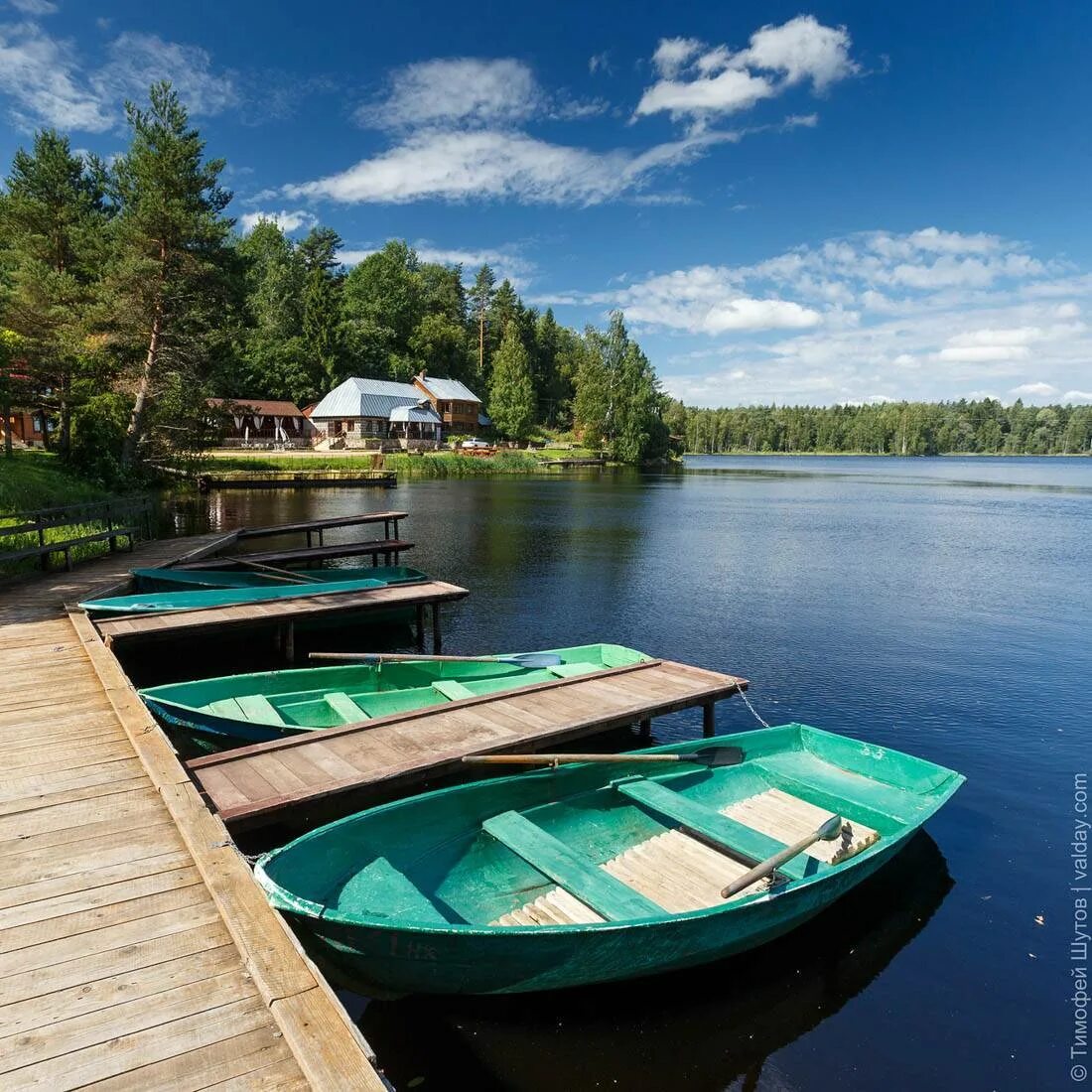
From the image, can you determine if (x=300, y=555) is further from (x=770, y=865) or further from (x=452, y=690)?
(x=770, y=865)

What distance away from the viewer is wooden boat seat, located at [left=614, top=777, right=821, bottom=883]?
6.12 metres

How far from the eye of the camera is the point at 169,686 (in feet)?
31.3

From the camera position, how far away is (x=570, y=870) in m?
5.50

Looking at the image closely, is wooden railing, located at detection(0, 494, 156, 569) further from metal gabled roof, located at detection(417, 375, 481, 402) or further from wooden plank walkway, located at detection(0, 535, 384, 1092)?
metal gabled roof, located at detection(417, 375, 481, 402)

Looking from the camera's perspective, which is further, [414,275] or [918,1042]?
[414,275]

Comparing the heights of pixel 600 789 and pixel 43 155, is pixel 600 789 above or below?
below

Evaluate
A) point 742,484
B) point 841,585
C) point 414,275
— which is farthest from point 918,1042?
point 414,275

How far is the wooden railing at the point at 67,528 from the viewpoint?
15008 mm

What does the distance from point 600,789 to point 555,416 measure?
108 meters

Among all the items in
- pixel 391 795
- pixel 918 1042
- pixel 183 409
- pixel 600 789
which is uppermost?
pixel 183 409

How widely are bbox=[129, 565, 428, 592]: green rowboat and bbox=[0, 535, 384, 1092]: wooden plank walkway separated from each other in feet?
29.1

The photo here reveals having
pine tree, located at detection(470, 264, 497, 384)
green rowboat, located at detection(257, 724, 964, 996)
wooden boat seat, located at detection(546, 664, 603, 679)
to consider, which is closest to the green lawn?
wooden boat seat, located at detection(546, 664, 603, 679)

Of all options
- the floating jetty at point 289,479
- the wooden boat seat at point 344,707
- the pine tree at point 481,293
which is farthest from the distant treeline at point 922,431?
the wooden boat seat at point 344,707

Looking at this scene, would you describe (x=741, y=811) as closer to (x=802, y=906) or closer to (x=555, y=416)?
(x=802, y=906)
